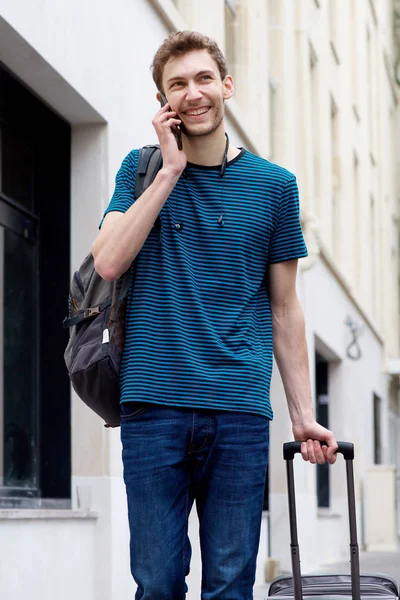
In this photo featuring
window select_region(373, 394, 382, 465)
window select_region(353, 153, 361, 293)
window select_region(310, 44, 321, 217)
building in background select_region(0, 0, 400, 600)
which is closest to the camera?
building in background select_region(0, 0, 400, 600)

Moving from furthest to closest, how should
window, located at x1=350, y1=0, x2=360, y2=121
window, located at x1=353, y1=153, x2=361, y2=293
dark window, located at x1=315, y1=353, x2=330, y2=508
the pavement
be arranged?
window, located at x1=350, y1=0, x2=360, y2=121 → window, located at x1=353, y1=153, x2=361, y2=293 → dark window, located at x1=315, y1=353, x2=330, y2=508 → the pavement

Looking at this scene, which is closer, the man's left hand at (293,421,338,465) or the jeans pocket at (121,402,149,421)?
the jeans pocket at (121,402,149,421)

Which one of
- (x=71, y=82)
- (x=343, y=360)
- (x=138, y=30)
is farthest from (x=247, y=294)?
(x=343, y=360)

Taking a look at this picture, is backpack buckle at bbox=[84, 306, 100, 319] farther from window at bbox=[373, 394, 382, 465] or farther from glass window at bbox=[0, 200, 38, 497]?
window at bbox=[373, 394, 382, 465]

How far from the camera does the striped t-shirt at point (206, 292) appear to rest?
121 inches

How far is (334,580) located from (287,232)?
1.16 meters

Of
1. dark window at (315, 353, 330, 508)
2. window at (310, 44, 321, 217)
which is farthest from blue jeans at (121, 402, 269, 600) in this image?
dark window at (315, 353, 330, 508)

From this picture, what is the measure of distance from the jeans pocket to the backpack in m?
0.07

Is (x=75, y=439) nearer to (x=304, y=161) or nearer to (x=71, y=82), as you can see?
(x=71, y=82)

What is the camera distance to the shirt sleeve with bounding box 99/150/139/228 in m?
3.18

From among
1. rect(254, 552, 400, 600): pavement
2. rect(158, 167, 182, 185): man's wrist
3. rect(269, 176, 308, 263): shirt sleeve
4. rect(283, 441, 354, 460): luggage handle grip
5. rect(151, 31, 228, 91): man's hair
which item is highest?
rect(151, 31, 228, 91): man's hair

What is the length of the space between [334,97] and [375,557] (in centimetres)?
616

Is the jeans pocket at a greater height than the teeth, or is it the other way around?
the teeth

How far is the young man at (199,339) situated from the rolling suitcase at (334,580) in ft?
0.23
